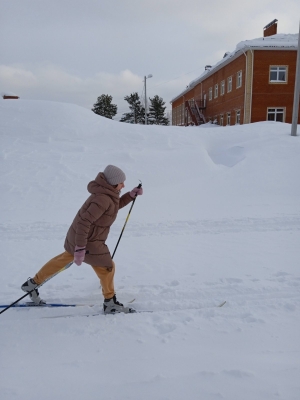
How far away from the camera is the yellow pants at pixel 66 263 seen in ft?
11.0

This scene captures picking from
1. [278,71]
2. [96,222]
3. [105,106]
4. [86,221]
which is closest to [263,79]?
[278,71]

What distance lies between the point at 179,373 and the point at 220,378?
12.9 inches

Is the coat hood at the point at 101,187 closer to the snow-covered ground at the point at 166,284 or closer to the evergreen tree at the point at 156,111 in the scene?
the snow-covered ground at the point at 166,284

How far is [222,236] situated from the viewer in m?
5.99

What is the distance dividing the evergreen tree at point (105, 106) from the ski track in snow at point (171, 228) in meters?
44.7

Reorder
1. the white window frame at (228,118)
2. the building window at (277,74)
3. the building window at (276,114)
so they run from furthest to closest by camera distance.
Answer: the white window frame at (228,118), the building window at (276,114), the building window at (277,74)

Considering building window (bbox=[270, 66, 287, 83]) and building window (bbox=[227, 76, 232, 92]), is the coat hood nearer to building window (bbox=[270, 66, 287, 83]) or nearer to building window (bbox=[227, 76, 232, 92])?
building window (bbox=[270, 66, 287, 83])

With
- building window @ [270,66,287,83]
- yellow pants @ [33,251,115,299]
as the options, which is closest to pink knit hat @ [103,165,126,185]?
yellow pants @ [33,251,115,299]

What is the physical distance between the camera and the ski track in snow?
616cm

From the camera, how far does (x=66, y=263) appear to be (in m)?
3.44

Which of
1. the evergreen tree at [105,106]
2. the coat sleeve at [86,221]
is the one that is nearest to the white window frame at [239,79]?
the coat sleeve at [86,221]

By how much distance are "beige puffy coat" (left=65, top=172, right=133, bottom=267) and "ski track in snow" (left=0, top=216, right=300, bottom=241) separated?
9.32 ft

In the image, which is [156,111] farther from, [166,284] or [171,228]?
[166,284]

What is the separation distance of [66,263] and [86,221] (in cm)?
69
